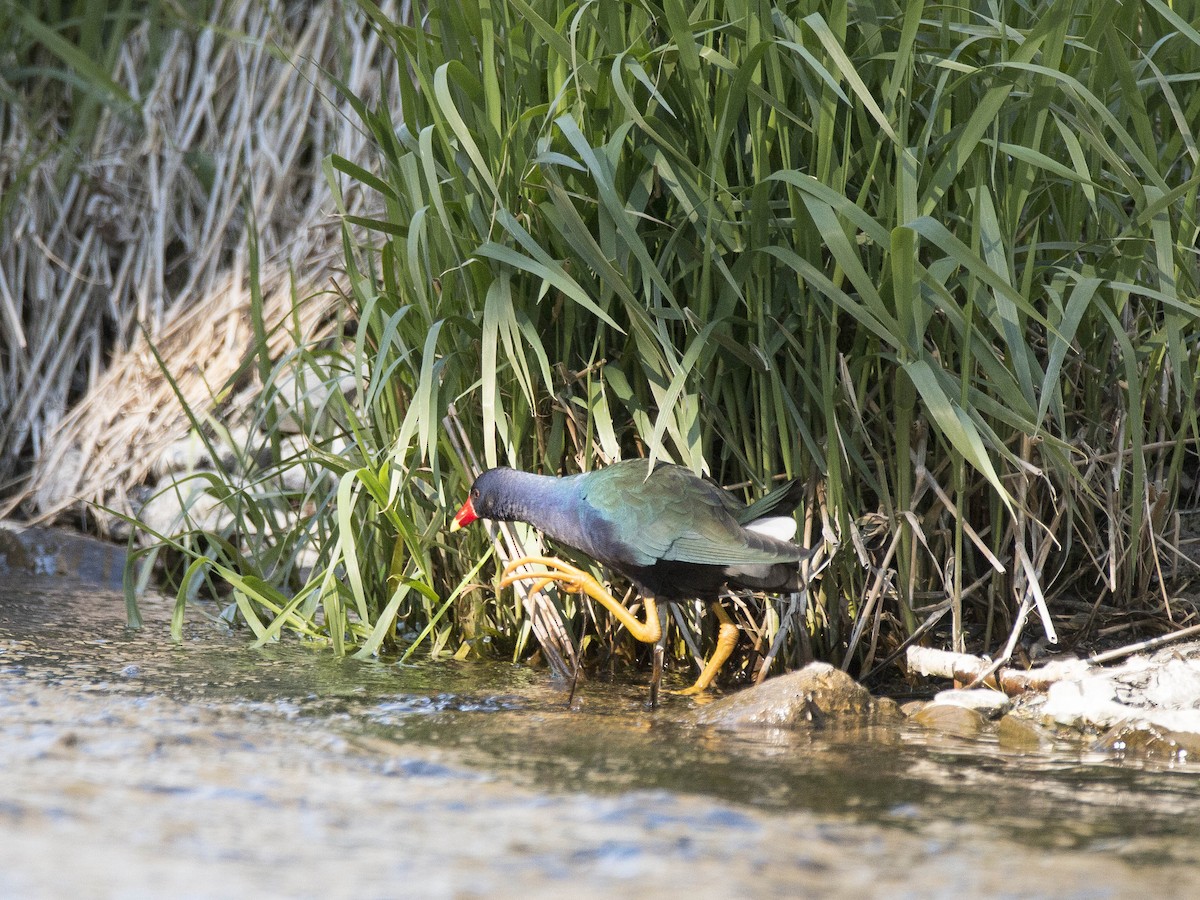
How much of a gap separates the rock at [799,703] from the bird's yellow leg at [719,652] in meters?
0.21

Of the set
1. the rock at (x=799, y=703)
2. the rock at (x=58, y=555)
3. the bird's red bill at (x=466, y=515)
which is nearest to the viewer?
the rock at (x=799, y=703)

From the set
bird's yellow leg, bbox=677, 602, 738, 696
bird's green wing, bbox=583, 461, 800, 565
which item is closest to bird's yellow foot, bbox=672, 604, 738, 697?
bird's yellow leg, bbox=677, 602, 738, 696

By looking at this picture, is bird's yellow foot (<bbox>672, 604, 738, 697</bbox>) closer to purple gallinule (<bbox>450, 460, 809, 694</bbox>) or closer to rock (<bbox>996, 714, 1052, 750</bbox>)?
purple gallinule (<bbox>450, 460, 809, 694</bbox>)

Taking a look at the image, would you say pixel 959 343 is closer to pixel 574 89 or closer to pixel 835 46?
pixel 835 46

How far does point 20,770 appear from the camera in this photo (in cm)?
169

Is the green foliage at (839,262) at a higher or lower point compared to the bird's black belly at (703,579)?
higher

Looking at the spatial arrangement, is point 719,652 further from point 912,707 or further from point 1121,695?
point 1121,695

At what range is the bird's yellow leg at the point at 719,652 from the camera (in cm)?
247

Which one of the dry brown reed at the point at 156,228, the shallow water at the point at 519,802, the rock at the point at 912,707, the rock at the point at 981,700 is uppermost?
the dry brown reed at the point at 156,228

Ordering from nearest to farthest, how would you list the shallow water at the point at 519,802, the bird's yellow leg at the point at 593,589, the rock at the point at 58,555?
the shallow water at the point at 519,802, the bird's yellow leg at the point at 593,589, the rock at the point at 58,555

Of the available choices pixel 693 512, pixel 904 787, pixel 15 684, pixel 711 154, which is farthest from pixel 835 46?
pixel 15 684

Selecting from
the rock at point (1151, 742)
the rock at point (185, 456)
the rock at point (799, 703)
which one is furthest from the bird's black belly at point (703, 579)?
the rock at point (185, 456)

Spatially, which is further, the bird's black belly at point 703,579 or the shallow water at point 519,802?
the bird's black belly at point 703,579

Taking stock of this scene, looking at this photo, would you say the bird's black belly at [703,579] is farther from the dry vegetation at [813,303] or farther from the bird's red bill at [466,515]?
the bird's red bill at [466,515]
